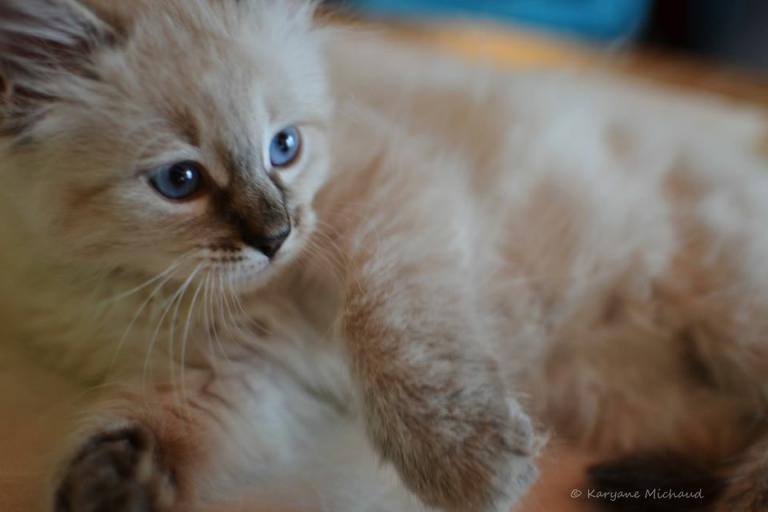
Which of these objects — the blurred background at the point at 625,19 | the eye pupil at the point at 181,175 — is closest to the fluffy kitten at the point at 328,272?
the eye pupil at the point at 181,175

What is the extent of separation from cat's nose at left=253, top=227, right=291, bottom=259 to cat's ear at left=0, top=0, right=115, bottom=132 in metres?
0.34

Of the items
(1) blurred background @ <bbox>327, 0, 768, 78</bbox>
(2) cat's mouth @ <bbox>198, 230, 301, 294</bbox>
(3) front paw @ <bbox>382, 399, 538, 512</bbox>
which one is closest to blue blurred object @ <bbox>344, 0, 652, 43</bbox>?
(1) blurred background @ <bbox>327, 0, 768, 78</bbox>

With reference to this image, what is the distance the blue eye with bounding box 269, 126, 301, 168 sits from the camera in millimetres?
1124

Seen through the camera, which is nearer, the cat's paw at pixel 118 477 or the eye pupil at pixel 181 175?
the cat's paw at pixel 118 477

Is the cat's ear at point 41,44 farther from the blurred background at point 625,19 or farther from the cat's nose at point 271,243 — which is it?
the blurred background at point 625,19

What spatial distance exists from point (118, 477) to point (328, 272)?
434 mm

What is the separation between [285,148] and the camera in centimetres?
114

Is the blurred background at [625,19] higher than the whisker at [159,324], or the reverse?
the blurred background at [625,19]

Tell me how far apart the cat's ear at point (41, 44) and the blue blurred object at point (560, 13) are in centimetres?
223

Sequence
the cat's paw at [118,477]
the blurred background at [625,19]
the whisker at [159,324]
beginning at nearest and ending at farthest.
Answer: the cat's paw at [118,477] → the whisker at [159,324] → the blurred background at [625,19]

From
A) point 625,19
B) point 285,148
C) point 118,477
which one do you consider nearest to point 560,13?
point 625,19

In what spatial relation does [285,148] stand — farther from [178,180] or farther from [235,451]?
[235,451]

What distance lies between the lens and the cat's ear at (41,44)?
96 cm

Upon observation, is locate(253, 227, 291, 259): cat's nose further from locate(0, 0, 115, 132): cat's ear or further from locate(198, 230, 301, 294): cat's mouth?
locate(0, 0, 115, 132): cat's ear
